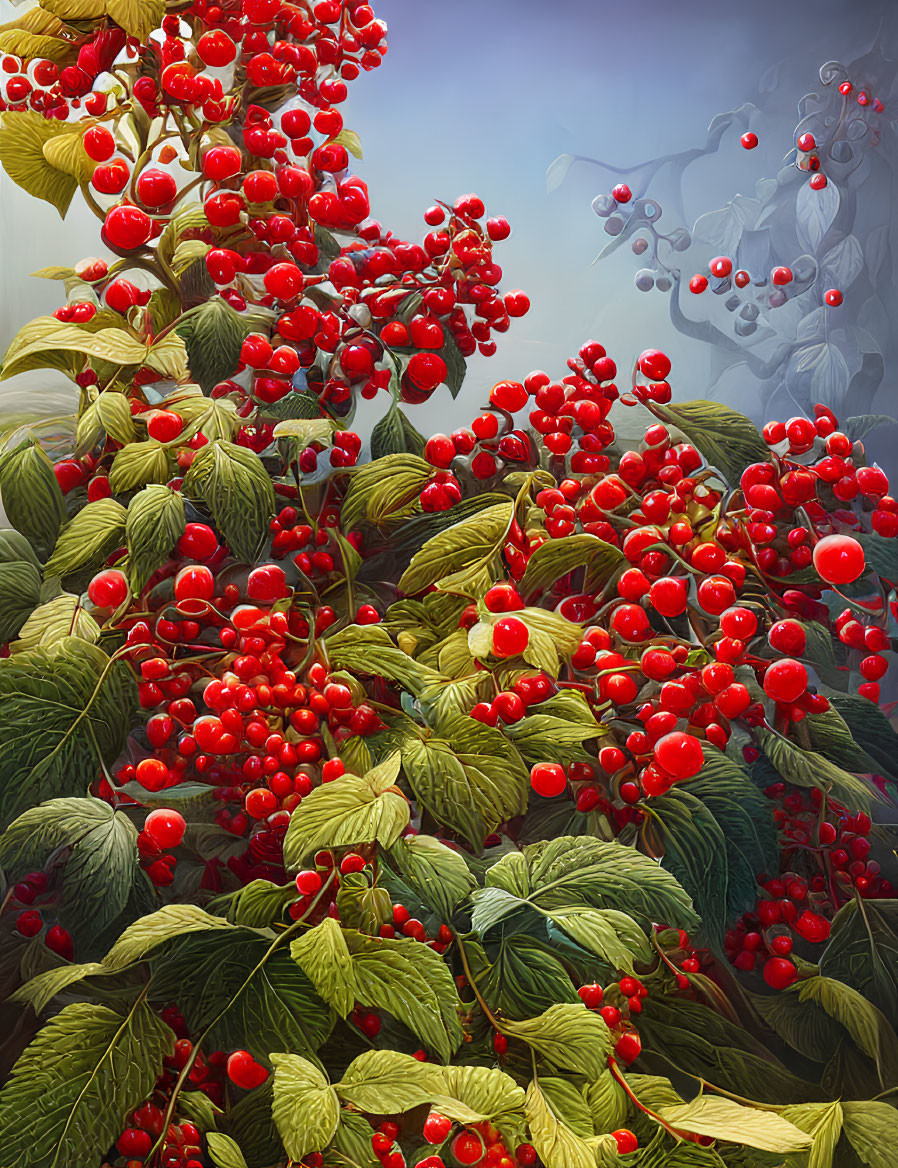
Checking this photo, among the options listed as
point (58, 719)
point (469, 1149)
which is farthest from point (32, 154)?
point (469, 1149)

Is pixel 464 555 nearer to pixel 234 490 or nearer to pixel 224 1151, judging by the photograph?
pixel 234 490

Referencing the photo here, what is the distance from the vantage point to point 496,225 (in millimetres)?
547

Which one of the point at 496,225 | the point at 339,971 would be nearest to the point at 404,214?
the point at 496,225

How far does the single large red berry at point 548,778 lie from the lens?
1.38 ft

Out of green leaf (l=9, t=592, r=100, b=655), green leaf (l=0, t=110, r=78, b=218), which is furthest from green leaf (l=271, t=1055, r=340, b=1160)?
green leaf (l=0, t=110, r=78, b=218)

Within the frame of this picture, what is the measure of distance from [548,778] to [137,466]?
243 millimetres

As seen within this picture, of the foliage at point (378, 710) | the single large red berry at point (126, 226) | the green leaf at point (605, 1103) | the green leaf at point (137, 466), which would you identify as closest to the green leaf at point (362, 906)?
the foliage at point (378, 710)

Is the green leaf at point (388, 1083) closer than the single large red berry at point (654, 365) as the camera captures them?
Yes

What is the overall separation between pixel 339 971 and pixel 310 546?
8.7 inches

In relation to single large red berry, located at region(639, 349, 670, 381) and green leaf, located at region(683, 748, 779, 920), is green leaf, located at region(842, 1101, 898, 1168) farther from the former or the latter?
single large red berry, located at region(639, 349, 670, 381)

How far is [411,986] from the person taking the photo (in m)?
0.38

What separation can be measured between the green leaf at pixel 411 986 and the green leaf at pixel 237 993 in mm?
24

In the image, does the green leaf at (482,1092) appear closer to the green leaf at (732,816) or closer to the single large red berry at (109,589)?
the green leaf at (732,816)

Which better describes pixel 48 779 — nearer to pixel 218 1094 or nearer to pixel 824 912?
pixel 218 1094
